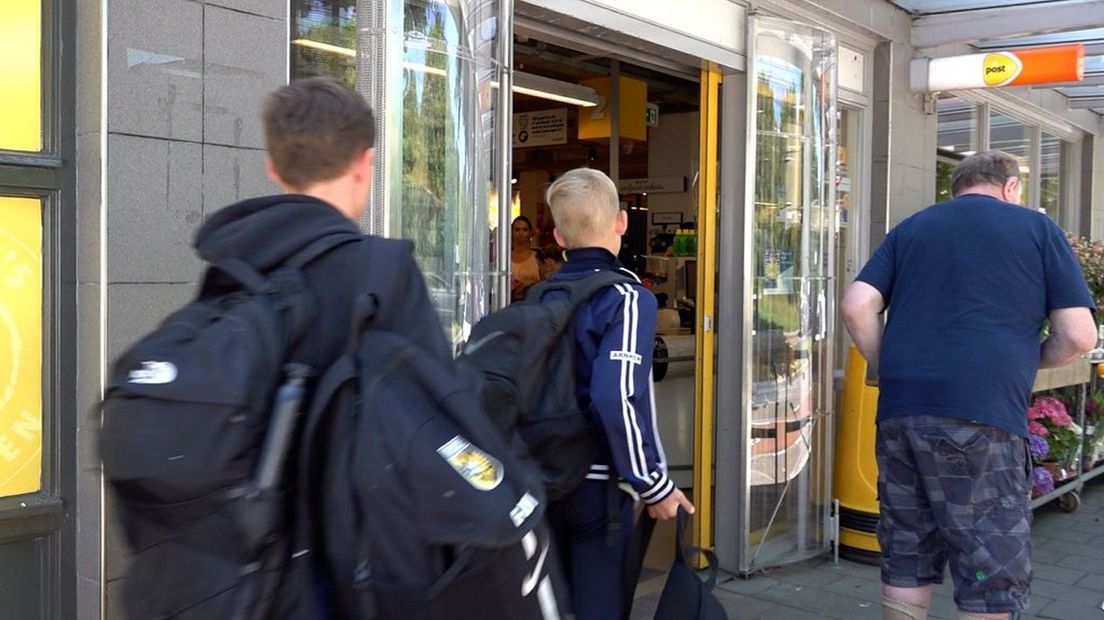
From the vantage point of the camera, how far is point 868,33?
20.7 ft

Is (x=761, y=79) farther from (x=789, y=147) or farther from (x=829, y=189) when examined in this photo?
(x=829, y=189)

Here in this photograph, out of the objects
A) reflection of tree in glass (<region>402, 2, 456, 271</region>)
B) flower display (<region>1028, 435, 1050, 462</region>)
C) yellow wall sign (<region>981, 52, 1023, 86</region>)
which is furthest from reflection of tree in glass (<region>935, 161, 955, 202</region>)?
reflection of tree in glass (<region>402, 2, 456, 271</region>)

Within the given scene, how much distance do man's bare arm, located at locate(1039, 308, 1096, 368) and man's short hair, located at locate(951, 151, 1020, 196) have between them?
503mm

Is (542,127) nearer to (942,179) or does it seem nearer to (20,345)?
(942,179)

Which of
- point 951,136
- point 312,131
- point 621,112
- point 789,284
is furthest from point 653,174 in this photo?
point 312,131

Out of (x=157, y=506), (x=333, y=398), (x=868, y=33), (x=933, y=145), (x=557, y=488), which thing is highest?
(x=868, y=33)

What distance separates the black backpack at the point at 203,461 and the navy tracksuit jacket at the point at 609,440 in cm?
130

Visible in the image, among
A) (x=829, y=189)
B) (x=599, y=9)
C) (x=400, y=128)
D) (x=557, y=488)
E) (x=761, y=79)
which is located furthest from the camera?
(x=829, y=189)

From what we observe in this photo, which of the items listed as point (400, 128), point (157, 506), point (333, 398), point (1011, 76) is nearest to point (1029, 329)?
point (400, 128)

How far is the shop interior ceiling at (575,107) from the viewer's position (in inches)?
301

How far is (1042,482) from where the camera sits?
627cm

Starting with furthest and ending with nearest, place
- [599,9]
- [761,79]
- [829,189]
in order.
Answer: [829,189], [761,79], [599,9]

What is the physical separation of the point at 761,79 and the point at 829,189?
830 millimetres

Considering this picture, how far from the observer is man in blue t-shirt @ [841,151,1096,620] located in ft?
10.8
